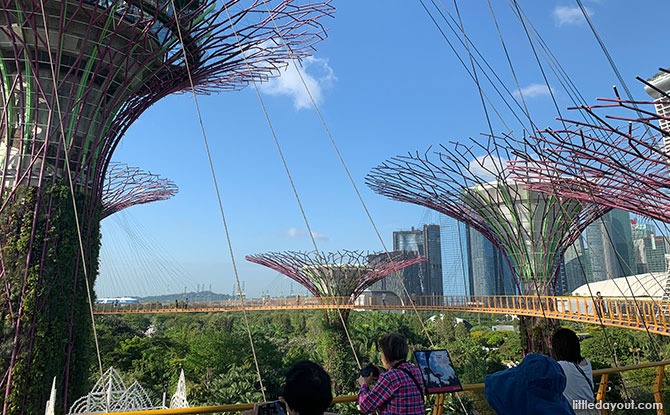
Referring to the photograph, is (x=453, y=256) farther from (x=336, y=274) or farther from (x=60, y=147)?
(x=60, y=147)

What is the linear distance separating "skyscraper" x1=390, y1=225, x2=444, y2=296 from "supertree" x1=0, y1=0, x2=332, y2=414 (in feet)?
180

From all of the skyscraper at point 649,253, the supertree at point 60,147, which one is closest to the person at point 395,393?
the supertree at point 60,147

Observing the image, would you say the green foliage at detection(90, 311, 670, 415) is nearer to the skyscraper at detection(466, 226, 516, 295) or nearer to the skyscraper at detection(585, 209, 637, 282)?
the skyscraper at detection(585, 209, 637, 282)

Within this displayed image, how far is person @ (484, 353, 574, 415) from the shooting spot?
1.43 meters

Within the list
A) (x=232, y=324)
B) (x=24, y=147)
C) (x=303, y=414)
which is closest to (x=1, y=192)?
(x=24, y=147)

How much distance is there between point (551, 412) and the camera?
1.41 meters

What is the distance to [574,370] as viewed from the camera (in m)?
2.21

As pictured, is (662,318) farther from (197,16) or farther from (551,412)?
(197,16)

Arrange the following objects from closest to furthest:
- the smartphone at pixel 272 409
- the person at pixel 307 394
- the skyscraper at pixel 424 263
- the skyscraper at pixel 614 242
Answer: the person at pixel 307 394 → the smartphone at pixel 272 409 → the skyscraper at pixel 614 242 → the skyscraper at pixel 424 263

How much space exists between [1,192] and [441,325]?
36568mm

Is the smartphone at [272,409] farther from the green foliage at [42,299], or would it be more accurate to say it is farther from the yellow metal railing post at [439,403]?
the green foliage at [42,299]

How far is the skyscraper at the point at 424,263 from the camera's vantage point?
7162cm

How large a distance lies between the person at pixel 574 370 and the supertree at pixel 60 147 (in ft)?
21.2

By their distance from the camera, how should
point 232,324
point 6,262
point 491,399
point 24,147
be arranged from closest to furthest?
point 491,399, point 6,262, point 24,147, point 232,324
